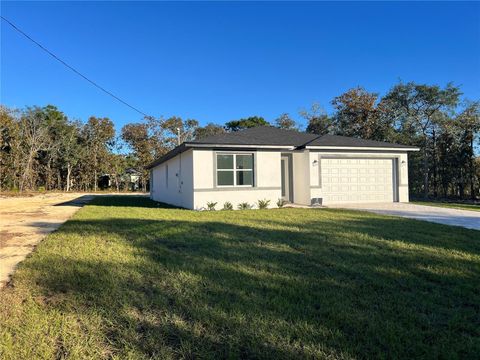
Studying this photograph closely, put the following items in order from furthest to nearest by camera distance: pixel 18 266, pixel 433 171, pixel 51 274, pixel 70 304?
pixel 433 171 < pixel 18 266 < pixel 51 274 < pixel 70 304

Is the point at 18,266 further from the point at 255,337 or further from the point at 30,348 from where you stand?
the point at 255,337

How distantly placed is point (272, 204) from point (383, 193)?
5.84 metres

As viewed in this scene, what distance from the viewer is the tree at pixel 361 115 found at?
88.7 ft

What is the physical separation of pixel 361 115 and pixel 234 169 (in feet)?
60.9

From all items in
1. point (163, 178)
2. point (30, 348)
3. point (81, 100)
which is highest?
point (81, 100)

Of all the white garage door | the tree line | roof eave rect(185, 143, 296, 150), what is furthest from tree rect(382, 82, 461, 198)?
roof eave rect(185, 143, 296, 150)

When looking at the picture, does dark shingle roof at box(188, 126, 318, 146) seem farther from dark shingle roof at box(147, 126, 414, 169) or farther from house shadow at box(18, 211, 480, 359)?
house shadow at box(18, 211, 480, 359)

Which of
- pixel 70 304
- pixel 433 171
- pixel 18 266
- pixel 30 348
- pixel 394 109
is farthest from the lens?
pixel 394 109

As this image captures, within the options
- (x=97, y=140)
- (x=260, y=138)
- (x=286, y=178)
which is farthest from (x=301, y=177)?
(x=97, y=140)

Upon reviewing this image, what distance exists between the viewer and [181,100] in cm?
2711

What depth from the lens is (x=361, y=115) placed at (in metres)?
27.7

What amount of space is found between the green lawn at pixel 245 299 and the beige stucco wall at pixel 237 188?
243 inches

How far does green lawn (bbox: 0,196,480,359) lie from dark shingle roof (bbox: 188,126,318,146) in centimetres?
682

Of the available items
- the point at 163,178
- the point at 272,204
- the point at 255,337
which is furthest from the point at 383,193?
the point at 255,337
